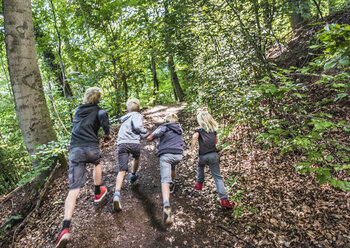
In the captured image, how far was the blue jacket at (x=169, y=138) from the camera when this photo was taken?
12.9 feet

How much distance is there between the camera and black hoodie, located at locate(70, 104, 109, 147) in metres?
3.52

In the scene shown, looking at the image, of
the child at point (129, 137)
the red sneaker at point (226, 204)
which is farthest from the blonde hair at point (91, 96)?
the red sneaker at point (226, 204)

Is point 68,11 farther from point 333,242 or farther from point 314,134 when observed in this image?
point 333,242

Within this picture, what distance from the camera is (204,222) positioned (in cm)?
367

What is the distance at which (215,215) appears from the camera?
3828 millimetres

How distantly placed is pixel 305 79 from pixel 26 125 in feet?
30.0

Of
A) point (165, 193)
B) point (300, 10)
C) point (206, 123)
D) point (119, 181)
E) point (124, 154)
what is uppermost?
point (300, 10)

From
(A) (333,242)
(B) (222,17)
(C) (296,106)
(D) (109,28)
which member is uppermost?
(D) (109,28)

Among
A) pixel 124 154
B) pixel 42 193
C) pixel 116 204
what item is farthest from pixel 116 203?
pixel 42 193

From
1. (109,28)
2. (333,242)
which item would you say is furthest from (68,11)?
(333,242)

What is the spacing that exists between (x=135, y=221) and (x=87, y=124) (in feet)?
7.25

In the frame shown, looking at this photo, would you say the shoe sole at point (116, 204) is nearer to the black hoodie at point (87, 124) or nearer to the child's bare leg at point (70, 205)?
the child's bare leg at point (70, 205)

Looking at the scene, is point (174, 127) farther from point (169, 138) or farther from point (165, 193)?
point (165, 193)

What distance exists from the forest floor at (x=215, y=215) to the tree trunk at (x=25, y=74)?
1692 mm
